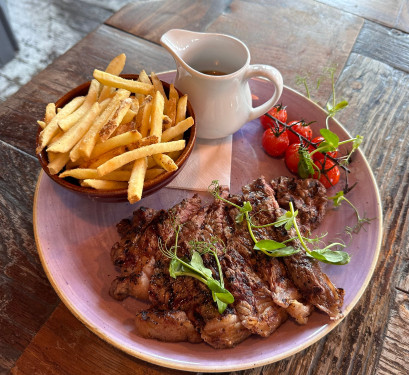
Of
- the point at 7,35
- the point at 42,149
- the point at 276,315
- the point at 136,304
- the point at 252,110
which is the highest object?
the point at 252,110

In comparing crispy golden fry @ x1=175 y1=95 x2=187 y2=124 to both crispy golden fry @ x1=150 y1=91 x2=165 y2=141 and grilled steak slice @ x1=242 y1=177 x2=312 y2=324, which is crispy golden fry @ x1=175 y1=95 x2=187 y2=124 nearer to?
crispy golden fry @ x1=150 y1=91 x2=165 y2=141

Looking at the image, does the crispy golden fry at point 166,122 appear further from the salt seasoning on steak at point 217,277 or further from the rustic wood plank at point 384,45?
the rustic wood plank at point 384,45

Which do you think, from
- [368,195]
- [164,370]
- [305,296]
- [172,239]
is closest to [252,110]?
[368,195]

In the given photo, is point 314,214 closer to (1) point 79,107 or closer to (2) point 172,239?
(2) point 172,239

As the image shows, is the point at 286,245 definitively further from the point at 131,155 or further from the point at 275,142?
the point at 131,155

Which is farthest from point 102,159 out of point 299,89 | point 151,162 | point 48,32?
point 48,32

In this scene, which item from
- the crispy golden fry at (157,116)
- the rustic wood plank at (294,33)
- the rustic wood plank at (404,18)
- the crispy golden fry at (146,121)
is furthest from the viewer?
the rustic wood plank at (404,18)

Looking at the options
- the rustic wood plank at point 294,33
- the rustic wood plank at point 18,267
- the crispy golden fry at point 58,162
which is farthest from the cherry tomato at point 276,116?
the rustic wood plank at point 18,267
